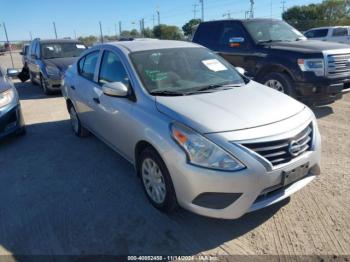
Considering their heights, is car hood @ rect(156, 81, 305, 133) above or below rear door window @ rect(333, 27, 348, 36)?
above

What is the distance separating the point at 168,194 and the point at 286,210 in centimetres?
125

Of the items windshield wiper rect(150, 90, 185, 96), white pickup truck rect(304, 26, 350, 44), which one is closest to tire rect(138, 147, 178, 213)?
windshield wiper rect(150, 90, 185, 96)

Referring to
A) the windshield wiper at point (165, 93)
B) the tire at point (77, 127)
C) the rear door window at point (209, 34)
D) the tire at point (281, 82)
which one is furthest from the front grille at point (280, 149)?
the rear door window at point (209, 34)

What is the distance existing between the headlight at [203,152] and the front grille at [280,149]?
199 millimetres

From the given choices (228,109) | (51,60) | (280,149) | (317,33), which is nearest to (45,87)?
(51,60)

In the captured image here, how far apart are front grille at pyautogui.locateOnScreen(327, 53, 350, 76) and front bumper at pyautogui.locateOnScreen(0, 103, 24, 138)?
579cm

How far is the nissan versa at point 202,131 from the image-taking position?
8.46 ft

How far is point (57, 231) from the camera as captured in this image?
3016mm

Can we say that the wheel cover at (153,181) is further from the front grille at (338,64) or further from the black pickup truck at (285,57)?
the front grille at (338,64)

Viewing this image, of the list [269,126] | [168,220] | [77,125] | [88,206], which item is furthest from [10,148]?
[269,126]

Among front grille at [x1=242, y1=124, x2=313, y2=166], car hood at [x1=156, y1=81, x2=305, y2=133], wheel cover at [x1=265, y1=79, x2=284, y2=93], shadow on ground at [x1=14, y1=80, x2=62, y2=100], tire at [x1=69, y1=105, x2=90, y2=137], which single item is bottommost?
shadow on ground at [x1=14, y1=80, x2=62, y2=100]

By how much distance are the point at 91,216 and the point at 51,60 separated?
8.26 metres

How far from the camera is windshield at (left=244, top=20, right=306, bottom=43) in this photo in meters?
7.02

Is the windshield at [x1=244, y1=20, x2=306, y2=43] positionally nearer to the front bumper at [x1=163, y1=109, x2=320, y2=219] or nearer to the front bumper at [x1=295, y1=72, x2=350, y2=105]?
the front bumper at [x1=295, y1=72, x2=350, y2=105]
